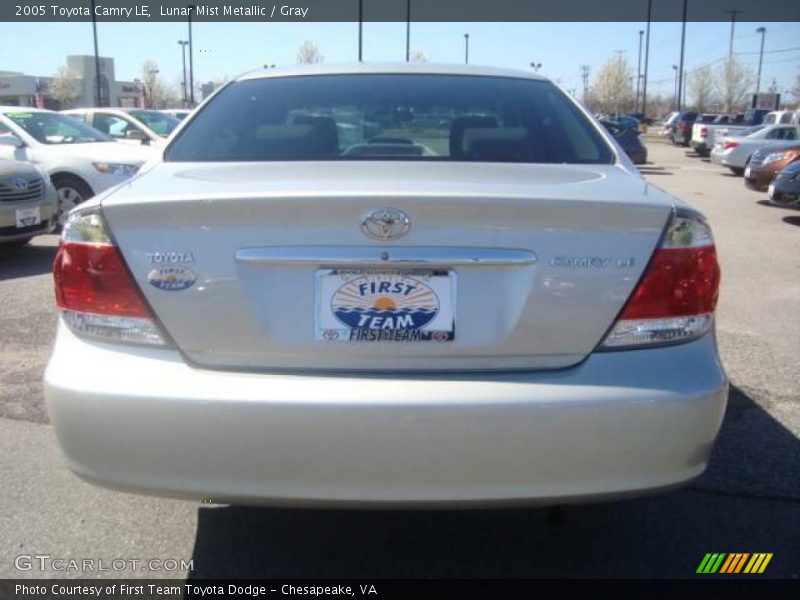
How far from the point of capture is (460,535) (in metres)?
2.84

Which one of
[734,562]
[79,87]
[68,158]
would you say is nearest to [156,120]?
[68,158]

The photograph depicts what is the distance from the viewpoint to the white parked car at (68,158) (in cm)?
971

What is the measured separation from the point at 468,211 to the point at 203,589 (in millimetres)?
1509

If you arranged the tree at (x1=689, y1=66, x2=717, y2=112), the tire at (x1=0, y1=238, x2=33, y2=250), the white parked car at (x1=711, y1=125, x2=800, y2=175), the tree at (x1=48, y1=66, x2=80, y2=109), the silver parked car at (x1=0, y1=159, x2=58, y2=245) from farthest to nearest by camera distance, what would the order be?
the tree at (x1=689, y1=66, x2=717, y2=112)
the tree at (x1=48, y1=66, x2=80, y2=109)
the white parked car at (x1=711, y1=125, x2=800, y2=175)
the tire at (x1=0, y1=238, x2=33, y2=250)
the silver parked car at (x1=0, y1=159, x2=58, y2=245)

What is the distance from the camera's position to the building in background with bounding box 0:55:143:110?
61.7 m

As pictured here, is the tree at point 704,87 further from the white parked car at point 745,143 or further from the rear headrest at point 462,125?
the rear headrest at point 462,125

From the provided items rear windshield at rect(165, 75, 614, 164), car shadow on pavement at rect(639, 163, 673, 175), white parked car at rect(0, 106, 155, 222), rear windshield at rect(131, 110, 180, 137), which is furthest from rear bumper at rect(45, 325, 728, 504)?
car shadow on pavement at rect(639, 163, 673, 175)

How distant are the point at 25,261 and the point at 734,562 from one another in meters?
7.40

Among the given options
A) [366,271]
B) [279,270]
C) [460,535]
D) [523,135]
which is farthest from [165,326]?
[523,135]

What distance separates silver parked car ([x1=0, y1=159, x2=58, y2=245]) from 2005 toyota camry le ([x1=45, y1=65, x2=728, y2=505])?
620cm

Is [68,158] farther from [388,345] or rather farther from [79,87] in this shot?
[79,87]

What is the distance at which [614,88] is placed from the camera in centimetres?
7731

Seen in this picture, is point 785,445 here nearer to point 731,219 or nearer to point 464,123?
point 464,123

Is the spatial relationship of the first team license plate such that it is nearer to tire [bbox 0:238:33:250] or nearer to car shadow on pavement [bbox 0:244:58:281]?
car shadow on pavement [bbox 0:244:58:281]
